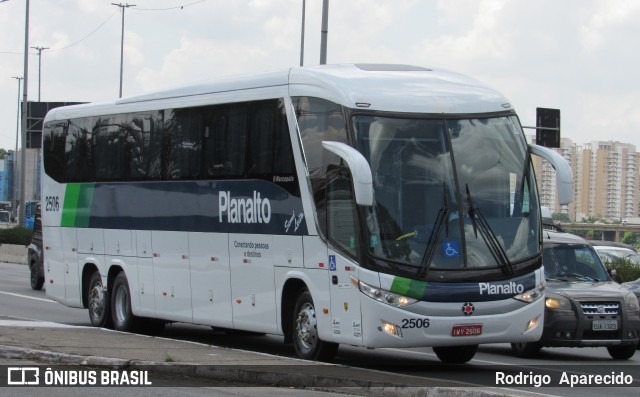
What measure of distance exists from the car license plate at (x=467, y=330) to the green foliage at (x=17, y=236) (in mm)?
40128

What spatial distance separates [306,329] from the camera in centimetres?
1507

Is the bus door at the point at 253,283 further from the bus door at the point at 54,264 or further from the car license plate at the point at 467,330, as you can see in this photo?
the bus door at the point at 54,264

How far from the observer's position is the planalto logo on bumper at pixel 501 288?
13883 millimetres

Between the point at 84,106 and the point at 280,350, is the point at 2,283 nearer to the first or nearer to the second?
the point at 84,106

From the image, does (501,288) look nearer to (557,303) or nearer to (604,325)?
(557,303)

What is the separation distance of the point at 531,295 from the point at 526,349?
3009 mm

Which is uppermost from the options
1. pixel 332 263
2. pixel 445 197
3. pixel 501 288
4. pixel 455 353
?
pixel 445 197

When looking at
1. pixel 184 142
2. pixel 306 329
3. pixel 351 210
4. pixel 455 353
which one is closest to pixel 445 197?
pixel 351 210

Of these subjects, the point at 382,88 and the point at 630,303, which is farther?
the point at 630,303

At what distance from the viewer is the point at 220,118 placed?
17188mm

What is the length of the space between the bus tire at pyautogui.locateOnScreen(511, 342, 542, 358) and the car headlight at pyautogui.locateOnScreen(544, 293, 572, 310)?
62 cm

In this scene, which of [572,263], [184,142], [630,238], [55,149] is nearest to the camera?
[184,142]

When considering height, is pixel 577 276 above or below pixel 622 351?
above

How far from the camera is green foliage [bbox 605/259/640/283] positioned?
27.6 m
